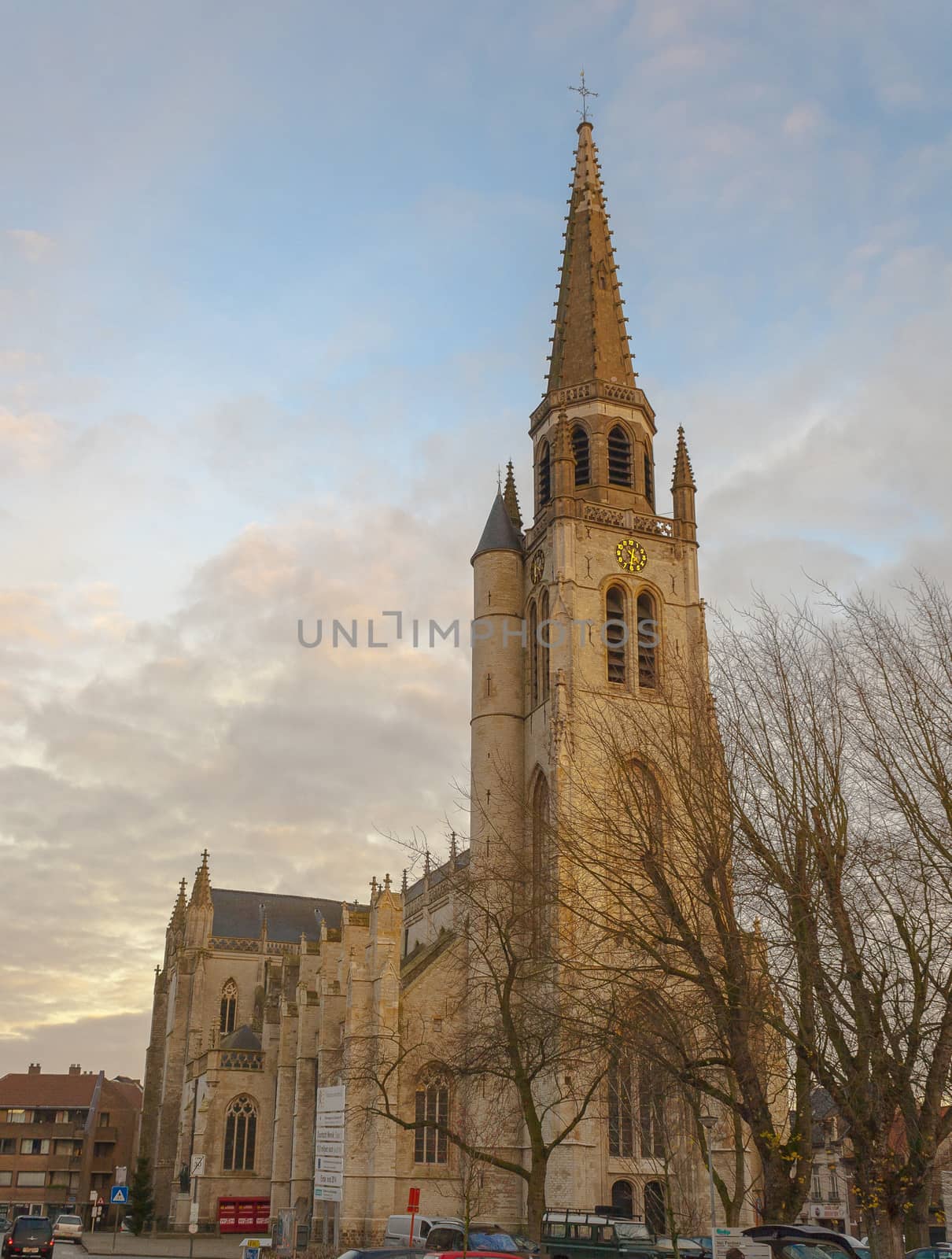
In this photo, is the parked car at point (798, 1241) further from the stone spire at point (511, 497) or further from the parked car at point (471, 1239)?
the stone spire at point (511, 497)

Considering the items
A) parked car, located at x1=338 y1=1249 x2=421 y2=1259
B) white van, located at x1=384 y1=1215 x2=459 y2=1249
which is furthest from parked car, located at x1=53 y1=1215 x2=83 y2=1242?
parked car, located at x1=338 y1=1249 x2=421 y2=1259

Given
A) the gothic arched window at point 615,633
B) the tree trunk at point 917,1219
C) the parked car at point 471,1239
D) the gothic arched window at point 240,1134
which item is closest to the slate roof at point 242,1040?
the gothic arched window at point 240,1134

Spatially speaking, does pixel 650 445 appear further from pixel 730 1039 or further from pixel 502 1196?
pixel 730 1039

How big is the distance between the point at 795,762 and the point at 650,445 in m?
32.4

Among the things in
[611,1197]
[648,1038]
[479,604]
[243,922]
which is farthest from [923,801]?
[243,922]

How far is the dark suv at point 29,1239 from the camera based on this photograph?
2869 centimetres

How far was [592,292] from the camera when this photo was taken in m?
48.2

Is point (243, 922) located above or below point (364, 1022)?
above

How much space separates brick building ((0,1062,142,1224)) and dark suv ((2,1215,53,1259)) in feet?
193

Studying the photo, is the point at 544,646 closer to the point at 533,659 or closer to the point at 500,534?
the point at 533,659

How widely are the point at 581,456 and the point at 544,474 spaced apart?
1.70 meters

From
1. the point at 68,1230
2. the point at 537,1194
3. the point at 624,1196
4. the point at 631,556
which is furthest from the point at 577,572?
the point at 68,1230

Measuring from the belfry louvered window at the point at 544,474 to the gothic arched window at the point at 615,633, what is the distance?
5152mm

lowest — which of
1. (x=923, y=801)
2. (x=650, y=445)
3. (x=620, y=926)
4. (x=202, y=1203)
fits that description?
(x=202, y=1203)
